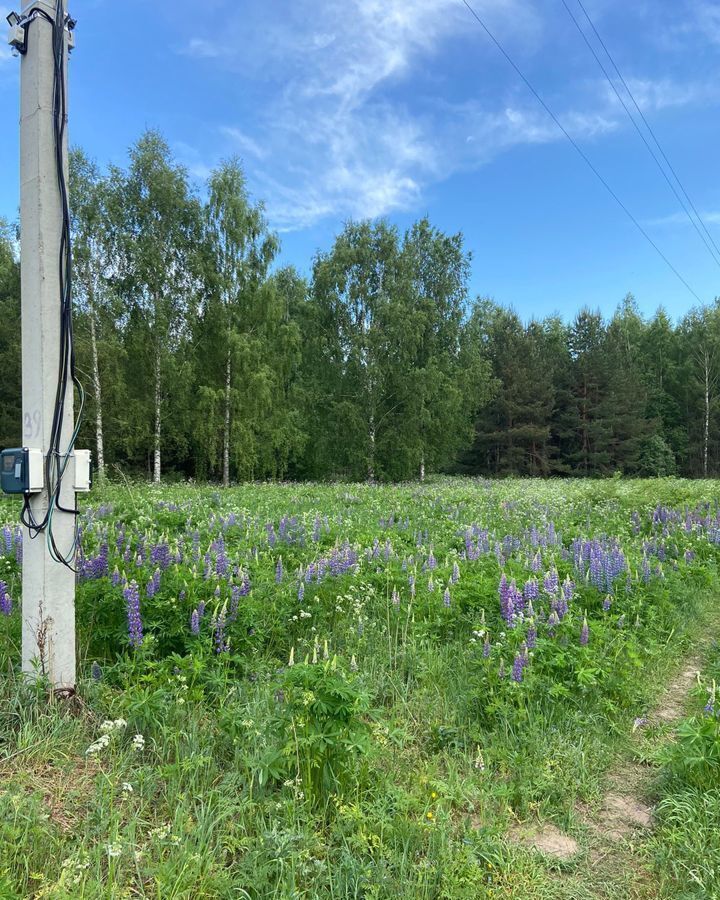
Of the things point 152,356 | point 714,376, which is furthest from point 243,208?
point 714,376

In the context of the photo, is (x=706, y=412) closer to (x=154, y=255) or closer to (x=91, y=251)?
(x=154, y=255)

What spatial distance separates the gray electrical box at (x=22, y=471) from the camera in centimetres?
297

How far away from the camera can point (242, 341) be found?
22.0 m

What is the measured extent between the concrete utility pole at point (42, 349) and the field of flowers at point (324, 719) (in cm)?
30

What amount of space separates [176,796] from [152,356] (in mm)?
21317

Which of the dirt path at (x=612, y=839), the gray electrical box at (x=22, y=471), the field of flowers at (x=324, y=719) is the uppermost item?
the gray electrical box at (x=22, y=471)

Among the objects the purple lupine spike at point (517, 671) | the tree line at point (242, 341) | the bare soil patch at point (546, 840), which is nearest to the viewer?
the bare soil patch at point (546, 840)

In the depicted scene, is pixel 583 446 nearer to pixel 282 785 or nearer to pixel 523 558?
pixel 523 558

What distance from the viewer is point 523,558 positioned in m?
5.92

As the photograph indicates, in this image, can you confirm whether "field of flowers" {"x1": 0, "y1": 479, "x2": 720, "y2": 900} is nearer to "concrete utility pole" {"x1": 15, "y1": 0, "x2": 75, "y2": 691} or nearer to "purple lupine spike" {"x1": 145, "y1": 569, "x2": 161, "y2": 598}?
"purple lupine spike" {"x1": 145, "y1": 569, "x2": 161, "y2": 598}

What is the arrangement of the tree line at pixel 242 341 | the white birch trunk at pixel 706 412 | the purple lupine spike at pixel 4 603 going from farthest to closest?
the white birch trunk at pixel 706 412 < the tree line at pixel 242 341 < the purple lupine spike at pixel 4 603

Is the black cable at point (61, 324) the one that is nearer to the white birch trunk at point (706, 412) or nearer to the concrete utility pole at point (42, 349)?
the concrete utility pole at point (42, 349)

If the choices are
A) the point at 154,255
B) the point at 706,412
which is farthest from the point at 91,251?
the point at 706,412

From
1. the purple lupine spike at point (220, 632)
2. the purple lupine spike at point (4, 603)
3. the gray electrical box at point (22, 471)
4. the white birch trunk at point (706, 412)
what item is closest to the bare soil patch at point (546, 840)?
the purple lupine spike at point (220, 632)
